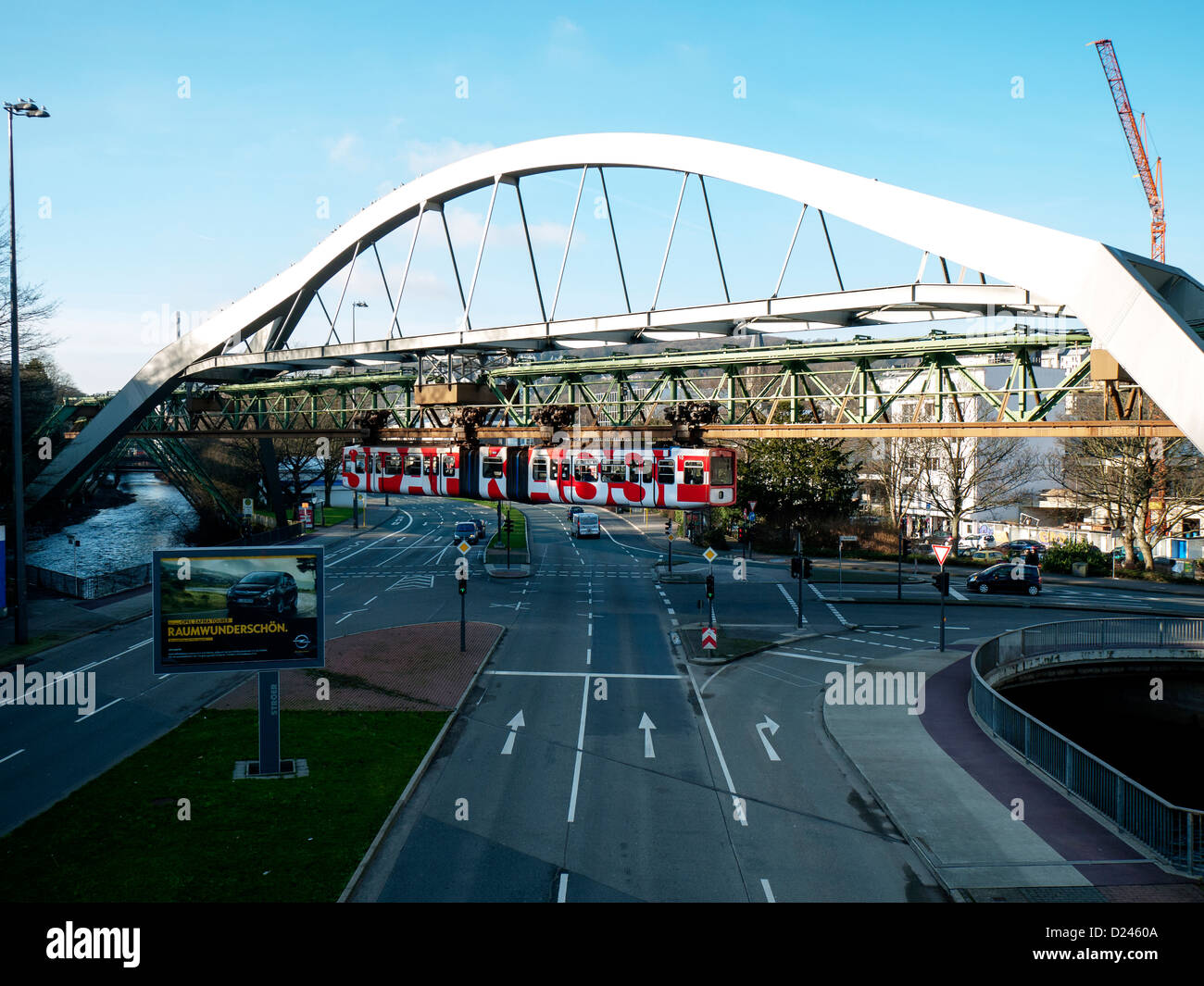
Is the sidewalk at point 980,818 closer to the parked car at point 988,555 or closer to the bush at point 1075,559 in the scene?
the bush at point 1075,559

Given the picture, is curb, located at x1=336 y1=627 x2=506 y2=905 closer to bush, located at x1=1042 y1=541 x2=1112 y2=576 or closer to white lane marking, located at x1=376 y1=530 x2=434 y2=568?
white lane marking, located at x1=376 y1=530 x2=434 y2=568

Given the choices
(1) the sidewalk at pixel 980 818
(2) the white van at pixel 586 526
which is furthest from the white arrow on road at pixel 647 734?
(2) the white van at pixel 586 526

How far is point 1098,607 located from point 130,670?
1609 inches

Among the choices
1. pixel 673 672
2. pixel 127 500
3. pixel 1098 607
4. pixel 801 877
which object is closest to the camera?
pixel 801 877

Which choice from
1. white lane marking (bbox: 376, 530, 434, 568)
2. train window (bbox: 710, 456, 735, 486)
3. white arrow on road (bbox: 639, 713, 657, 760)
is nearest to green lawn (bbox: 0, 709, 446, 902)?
white arrow on road (bbox: 639, 713, 657, 760)

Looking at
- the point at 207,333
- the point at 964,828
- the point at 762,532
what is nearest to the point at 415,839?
the point at 964,828

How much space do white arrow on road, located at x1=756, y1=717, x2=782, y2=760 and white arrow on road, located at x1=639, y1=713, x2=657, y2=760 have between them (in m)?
2.81

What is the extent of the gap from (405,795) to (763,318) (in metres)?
18.1

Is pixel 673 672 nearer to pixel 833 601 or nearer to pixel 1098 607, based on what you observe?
pixel 833 601

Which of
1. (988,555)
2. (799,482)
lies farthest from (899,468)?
(799,482)

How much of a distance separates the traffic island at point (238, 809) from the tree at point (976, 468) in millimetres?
46773

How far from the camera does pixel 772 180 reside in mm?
25703

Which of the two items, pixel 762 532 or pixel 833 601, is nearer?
pixel 833 601

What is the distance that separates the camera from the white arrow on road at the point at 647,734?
66.7ft
